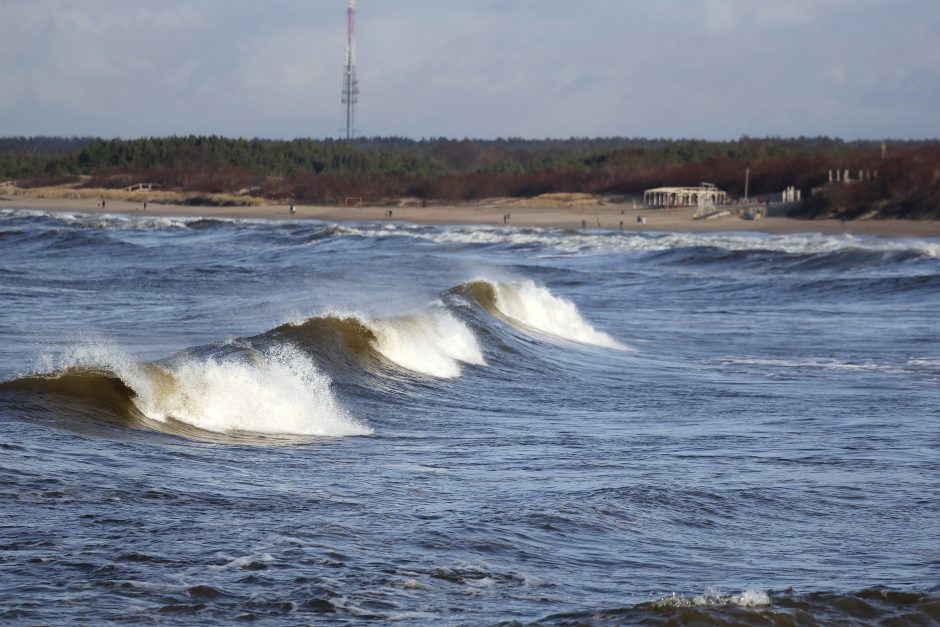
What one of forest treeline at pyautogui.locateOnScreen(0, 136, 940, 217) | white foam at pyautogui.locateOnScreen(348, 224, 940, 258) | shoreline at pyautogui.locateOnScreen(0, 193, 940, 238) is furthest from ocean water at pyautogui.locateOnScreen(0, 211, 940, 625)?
forest treeline at pyautogui.locateOnScreen(0, 136, 940, 217)

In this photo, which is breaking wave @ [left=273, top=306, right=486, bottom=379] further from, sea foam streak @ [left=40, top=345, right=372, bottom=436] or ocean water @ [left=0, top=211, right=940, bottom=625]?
sea foam streak @ [left=40, top=345, right=372, bottom=436]

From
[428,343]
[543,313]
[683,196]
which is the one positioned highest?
[683,196]

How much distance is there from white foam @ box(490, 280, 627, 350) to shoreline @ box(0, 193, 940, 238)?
32.8 m

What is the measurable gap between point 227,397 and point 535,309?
46.4 feet

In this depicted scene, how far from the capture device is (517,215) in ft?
255

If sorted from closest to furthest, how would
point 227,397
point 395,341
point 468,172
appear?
1. point 227,397
2. point 395,341
3. point 468,172

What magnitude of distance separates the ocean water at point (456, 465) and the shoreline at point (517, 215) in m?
35.6

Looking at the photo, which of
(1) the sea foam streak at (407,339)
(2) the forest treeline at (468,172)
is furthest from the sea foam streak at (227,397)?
(2) the forest treeline at (468,172)

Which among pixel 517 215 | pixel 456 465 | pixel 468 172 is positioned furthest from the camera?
pixel 468 172

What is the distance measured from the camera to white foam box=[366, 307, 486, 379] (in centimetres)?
1798

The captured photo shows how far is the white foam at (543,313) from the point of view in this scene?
79.0 feet

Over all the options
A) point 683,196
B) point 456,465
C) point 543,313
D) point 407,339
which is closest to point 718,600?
point 456,465

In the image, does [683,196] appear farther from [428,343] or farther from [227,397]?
[227,397]

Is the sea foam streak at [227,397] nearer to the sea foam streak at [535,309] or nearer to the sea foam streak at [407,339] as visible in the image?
the sea foam streak at [407,339]
